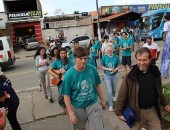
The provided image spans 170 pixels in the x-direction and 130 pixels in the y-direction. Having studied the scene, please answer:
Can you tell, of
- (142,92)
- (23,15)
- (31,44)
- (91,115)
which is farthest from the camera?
(23,15)

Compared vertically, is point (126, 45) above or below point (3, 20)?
below

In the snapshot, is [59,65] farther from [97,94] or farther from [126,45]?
[126,45]

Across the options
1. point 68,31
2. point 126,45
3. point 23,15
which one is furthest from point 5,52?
point 68,31

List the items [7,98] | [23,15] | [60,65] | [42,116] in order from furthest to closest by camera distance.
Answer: [23,15] < [42,116] < [60,65] < [7,98]

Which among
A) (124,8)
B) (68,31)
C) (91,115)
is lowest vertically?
(91,115)

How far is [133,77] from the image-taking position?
10.7 feet

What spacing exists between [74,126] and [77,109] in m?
0.30

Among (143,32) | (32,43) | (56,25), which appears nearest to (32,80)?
(143,32)

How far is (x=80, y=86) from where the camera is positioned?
151 inches

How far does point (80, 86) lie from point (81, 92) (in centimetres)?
10

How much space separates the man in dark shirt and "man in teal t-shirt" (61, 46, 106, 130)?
0.62 metres

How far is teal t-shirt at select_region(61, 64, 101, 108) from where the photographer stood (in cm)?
381

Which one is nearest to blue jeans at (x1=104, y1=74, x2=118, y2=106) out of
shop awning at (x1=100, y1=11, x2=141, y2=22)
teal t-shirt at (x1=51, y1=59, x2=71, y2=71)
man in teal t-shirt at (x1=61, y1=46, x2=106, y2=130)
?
teal t-shirt at (x1=51, y1=59, x2=71, y2=71)

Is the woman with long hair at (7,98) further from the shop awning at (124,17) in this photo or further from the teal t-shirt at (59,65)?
the shop awning at (124,17)
